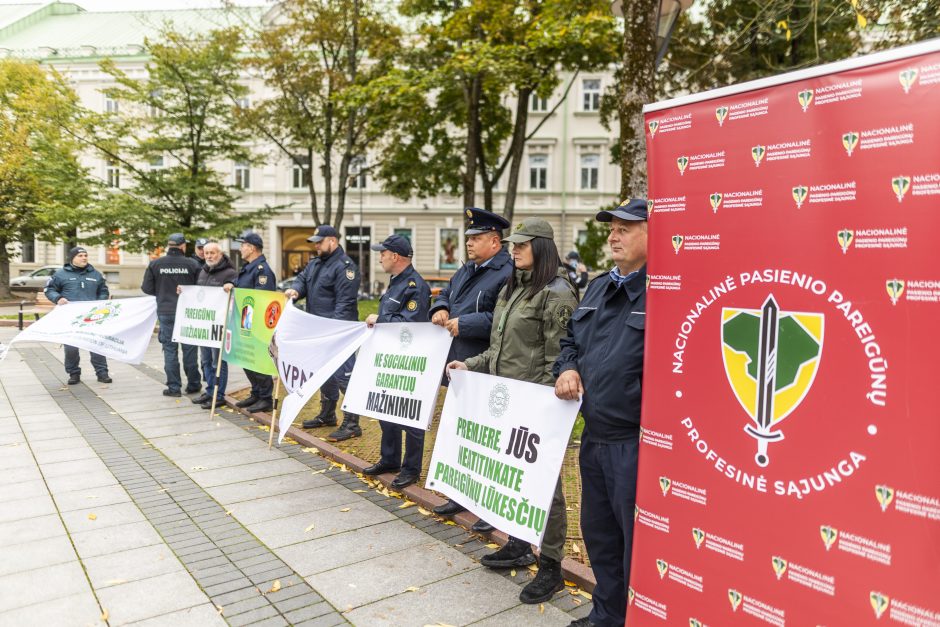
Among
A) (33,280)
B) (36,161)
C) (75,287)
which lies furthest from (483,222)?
(33,280)

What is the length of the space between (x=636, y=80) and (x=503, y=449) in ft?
15.7

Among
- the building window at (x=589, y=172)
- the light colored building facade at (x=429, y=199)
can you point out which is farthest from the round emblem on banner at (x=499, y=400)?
the building window at (x=589, y=172)

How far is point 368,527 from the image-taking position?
15.7ft

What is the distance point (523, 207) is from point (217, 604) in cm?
3610

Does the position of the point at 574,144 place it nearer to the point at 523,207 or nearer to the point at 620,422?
the point at 523,207

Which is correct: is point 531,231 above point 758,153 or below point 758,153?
below

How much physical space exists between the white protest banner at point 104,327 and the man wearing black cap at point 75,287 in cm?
34

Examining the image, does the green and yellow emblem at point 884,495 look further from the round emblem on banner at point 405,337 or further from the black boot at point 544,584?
the round emblem on banner at point 405,337

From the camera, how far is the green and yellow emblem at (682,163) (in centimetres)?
229

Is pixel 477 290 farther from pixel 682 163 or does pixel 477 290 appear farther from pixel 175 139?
pixel 175 139

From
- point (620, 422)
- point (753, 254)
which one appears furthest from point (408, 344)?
point (753, 254)

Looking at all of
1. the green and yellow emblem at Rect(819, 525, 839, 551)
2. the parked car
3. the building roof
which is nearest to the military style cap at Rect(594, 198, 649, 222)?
the green and yellow emblem at Rect(819, 525, 839, 551)

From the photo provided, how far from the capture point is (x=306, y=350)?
6.46m

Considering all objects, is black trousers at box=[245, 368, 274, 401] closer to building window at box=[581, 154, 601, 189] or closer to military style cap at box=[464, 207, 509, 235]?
military style cap at box=[464, 207, 509, 235]
